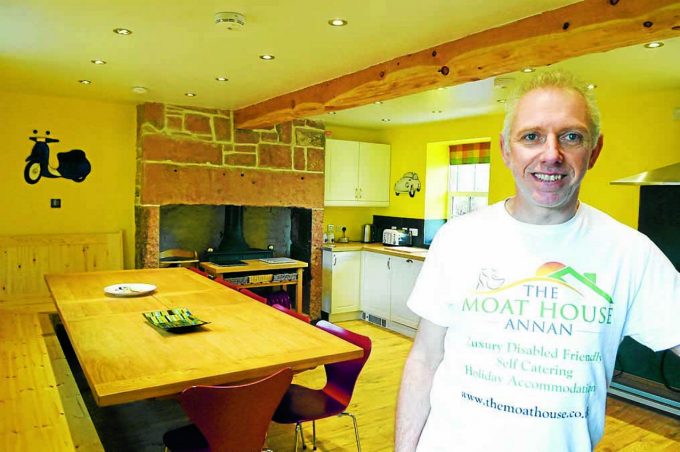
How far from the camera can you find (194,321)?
278 cm

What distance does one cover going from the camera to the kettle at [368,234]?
6.86m

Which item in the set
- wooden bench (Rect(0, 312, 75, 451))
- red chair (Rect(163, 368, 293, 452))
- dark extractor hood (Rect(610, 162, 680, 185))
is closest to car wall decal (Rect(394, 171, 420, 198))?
dark extractor hood (Rect(610, 162, 680, 185))

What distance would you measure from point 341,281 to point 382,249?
628 millimetres

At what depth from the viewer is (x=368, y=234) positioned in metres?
6.87

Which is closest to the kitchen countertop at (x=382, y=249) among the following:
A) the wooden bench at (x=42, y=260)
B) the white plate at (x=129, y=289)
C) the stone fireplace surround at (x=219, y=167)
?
the stone fireplace surround at (x=219, y=167)

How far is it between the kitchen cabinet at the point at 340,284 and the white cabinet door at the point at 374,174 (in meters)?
0.86

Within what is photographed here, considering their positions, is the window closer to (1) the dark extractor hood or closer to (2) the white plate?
(1) the dark extractor hood

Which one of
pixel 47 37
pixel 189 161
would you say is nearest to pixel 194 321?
pixel 47 37

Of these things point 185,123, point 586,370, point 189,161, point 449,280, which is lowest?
point 586,370

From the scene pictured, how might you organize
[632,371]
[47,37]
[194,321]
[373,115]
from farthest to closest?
[373,115] < [632,371] < [47,37] < [194,321]

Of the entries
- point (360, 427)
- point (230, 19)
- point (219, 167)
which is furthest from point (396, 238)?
point (230, 19)

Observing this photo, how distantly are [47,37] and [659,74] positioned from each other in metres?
3.89

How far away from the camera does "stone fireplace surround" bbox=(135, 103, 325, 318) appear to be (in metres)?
5.20

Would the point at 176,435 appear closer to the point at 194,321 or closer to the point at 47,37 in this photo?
the point at 194,321
